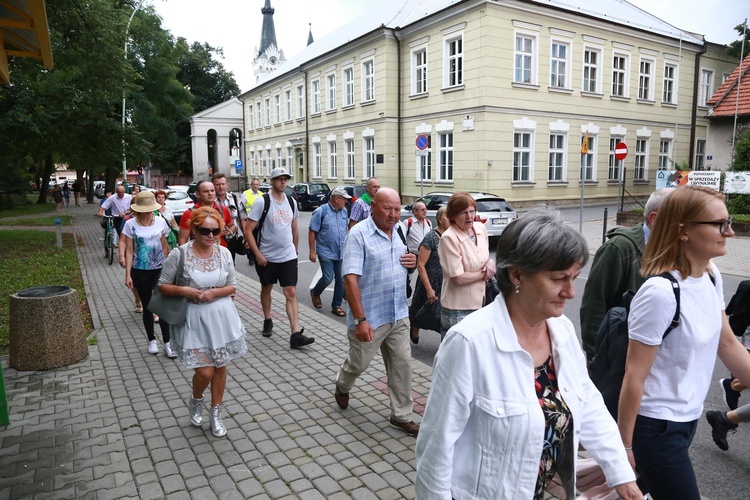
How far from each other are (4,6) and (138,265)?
309cm

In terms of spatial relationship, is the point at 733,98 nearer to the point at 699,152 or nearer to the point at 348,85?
the point at 699,152

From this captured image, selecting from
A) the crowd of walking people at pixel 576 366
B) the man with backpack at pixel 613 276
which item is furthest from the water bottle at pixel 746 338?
the man with backpack at pixel 613 276

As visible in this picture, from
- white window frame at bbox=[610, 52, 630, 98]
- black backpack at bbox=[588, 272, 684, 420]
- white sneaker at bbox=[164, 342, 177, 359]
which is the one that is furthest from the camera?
white window frame at bbox=[610, 52, 630, 98]

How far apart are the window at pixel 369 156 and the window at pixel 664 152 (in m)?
15.7

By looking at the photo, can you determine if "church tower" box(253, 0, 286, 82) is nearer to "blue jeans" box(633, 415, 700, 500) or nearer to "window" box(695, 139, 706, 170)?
"window" box(695, 139, 706, 170)

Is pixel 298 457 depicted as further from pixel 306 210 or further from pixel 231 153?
pixel 231 153

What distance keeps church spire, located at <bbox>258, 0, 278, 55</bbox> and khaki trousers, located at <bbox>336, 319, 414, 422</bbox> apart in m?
83.0

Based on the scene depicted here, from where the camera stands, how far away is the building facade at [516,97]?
79.6 feet

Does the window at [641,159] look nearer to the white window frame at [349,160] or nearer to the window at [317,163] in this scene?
the white window frame at [349,160]

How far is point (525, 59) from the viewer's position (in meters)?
24.9

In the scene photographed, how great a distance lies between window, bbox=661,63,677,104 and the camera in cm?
3011

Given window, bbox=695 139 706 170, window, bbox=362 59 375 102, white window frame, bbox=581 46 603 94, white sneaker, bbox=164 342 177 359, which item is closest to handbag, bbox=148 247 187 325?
white sneaker, bbox=164 342 177 359

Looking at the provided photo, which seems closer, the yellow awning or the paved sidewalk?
the paved sidewalk

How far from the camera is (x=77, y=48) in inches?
649
